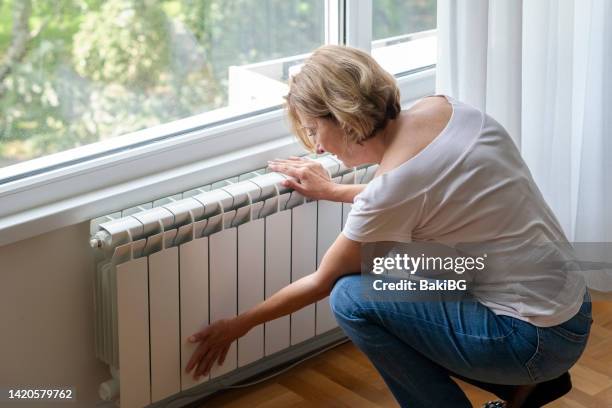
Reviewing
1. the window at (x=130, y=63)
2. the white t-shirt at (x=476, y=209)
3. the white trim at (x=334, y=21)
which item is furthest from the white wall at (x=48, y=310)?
the white trim at (x=334, y=21)

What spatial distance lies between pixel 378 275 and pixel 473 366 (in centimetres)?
29

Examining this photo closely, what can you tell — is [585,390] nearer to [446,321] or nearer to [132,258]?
[446,321]

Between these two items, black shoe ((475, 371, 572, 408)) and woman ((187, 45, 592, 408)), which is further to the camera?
black shoe ((475, 371, 572, 408))

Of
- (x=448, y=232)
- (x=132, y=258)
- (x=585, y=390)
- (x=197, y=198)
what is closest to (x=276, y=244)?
(x=197, y=198)

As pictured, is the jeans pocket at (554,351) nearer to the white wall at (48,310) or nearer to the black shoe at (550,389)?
the black shoe at (550,389)

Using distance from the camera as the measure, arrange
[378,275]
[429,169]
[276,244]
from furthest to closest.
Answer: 1. [276,244]
2. [378,275]
3. [429,169]

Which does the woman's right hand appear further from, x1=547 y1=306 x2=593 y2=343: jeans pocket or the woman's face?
x1=547 y1=306 x2=593 y2=343: jeans pocket

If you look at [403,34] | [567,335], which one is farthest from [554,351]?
[403,34]

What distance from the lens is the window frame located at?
219 centimetres

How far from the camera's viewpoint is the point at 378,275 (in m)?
2.20

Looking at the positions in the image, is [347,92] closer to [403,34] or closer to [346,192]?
[346,192]

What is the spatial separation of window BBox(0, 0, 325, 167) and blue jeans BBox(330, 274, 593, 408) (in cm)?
66

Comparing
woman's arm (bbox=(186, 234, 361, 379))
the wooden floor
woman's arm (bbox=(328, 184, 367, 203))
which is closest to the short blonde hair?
woman's arm (bbox=(186, 234, 361, 379))

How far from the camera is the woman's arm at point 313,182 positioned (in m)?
2.47
